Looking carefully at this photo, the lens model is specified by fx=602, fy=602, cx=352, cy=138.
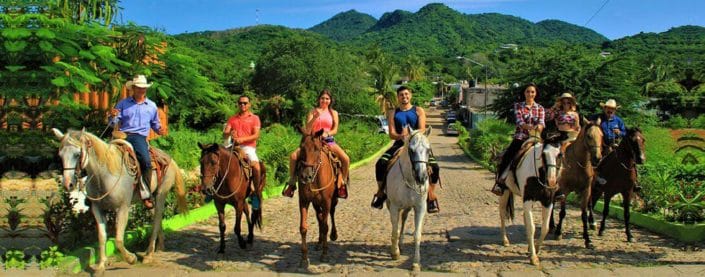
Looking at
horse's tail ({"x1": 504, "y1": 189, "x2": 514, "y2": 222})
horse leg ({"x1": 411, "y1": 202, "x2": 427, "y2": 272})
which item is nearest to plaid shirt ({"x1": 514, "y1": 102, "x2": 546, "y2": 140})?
horse's tail ({"x1": 504, "y1": 189, "x2": 514, "y2": 222})

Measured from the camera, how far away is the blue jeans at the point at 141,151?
8.69m

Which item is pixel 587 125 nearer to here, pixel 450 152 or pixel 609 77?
pixel 609 77

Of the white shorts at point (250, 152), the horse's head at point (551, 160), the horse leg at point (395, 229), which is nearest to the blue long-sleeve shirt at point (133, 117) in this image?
the white shorts at point (250, 152)

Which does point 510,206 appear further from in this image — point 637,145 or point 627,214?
point 637,145

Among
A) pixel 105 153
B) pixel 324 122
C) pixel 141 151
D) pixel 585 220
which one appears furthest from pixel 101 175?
pixel 585 220

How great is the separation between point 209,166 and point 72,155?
76.2 inches

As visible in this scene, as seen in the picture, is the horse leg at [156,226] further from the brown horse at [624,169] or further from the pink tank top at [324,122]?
the brown horse at [624,169]

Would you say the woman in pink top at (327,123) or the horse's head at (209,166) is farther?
the woman in pink top at (327,123)

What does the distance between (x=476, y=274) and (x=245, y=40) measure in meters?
138

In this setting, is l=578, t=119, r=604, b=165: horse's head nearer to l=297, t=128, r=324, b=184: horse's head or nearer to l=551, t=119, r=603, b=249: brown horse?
l=551, t=119, r=603, b=249: brown horse

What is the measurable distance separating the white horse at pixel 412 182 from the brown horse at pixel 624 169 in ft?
13.1

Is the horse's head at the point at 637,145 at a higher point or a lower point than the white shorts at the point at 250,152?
higher

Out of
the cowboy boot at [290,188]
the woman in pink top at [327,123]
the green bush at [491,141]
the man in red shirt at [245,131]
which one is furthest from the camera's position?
the green bush at [491,141]

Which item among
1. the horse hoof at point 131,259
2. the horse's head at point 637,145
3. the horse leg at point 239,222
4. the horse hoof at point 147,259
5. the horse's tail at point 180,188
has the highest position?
the horse's head at point 637,145
